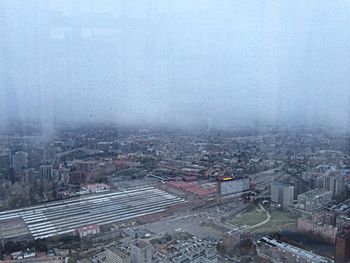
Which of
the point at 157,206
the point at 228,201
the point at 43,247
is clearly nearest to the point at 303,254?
the point at 228,201

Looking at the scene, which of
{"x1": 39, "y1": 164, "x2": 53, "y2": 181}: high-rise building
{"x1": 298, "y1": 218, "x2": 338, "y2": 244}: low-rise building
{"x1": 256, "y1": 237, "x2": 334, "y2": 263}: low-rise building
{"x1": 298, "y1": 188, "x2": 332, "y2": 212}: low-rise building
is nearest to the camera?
{"x1": 256, "y1": 237, "x2": 334, "y2": 263}: low-rise building

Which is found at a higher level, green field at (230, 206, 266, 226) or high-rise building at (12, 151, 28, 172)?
high-rise building at (12, 151, 28, 172)

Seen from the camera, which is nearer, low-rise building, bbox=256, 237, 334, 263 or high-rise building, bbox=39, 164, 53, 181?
low-rise building, bbox=256, 237, 334, 263

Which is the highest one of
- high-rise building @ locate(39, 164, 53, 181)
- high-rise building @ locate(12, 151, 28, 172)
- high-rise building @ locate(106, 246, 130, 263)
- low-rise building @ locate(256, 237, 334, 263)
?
high-rise building @ locate(12, 151, 28, 172)

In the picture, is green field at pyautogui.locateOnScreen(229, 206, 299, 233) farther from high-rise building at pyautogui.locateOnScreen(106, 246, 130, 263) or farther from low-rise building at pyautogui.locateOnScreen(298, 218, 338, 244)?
high-rise building at pyautogui.locateOnScreen(106, 246, 130, 263)

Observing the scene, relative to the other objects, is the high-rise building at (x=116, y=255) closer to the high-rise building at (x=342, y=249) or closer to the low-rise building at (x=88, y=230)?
the low-rise building at (x=88, y=230)

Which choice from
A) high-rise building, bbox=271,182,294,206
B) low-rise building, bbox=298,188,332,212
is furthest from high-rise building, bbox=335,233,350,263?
high-rise building, bbox=271,182,294,206
